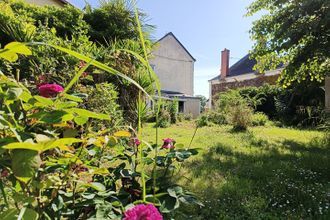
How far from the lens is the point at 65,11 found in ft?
14.5

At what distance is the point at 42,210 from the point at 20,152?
47cm

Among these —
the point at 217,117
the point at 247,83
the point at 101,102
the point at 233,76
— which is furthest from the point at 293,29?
the point at 233,76

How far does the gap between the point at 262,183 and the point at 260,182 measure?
0.05 m

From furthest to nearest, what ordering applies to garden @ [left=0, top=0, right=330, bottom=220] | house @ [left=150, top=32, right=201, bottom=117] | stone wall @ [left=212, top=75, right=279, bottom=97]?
house @ [left=150, top=32, right=201, bottom=117] → stone wall @ [left=212, top=75, right=279, bottom=97] → garden @ [left=0, top=0, right=330, bottom=220]

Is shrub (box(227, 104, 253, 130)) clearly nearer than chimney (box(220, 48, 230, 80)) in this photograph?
Yes

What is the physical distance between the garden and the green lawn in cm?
2

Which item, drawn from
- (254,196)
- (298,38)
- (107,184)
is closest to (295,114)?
(298,38)

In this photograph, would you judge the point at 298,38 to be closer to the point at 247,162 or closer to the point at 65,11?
the point at 247,162

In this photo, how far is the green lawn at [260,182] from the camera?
2887 millimetres

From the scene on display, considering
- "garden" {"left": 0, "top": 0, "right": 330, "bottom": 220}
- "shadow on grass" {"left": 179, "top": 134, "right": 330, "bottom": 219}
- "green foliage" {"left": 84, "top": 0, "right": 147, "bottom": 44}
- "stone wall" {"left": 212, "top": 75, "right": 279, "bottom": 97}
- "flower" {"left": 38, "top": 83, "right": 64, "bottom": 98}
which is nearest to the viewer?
"garden" {"left": 0, "top": 0, "right": 330, "bottom": 220}

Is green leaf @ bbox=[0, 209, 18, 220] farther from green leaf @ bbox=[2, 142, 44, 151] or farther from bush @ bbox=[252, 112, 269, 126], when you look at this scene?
bush @ bbox=[252, 112, 269, 126]

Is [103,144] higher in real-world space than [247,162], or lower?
higher

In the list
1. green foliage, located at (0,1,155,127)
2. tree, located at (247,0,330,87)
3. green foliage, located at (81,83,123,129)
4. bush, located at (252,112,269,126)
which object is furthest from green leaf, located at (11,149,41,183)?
bush, located at (252,112,269,126)

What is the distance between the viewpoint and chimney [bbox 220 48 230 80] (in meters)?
25.5
